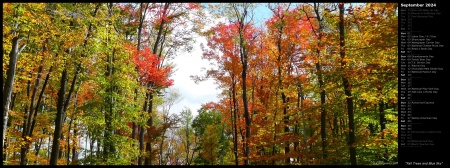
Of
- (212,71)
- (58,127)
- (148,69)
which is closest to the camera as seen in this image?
(58,127)

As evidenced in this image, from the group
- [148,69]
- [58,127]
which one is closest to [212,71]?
[148,69]

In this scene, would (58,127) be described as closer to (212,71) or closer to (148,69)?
(148,69)

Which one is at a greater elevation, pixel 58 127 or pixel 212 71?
pixel 212 71

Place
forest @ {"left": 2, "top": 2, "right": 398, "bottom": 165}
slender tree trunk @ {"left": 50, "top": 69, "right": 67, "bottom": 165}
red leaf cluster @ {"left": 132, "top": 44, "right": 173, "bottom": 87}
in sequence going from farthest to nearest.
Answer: red leaf cluster @ {"left": 132, "top": 44, "right": 173, "bottom": 87}, slender tree trunk @ {"left": 50, "top": 69, "right": 67, "bottom": 165}, forest @ {"left": 2, "top": 2, "right": 398, "bottom": 165}

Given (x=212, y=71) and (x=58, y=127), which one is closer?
(x=58, y=127)

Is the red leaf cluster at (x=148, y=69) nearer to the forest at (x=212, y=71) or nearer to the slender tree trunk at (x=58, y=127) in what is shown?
the forest at (x=212, y=71)

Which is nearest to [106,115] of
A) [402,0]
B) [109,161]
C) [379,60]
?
[109,161]

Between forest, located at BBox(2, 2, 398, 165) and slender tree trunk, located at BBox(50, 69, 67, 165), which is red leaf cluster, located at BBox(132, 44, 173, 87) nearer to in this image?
forest, located at BBox(2, 2, 398, 165)

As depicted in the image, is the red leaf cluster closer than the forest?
No

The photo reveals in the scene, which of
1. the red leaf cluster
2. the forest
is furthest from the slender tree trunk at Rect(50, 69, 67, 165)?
the red leaf cluster

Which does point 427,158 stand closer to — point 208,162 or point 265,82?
point 265,82

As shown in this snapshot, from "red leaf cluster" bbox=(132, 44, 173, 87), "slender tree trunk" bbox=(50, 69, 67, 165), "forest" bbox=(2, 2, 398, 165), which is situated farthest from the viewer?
"red leaf cluster" bbox=(132, 44, 173, 87)

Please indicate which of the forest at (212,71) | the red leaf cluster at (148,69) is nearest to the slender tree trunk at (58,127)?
the forest at (212,71)

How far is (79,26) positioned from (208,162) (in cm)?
2764
